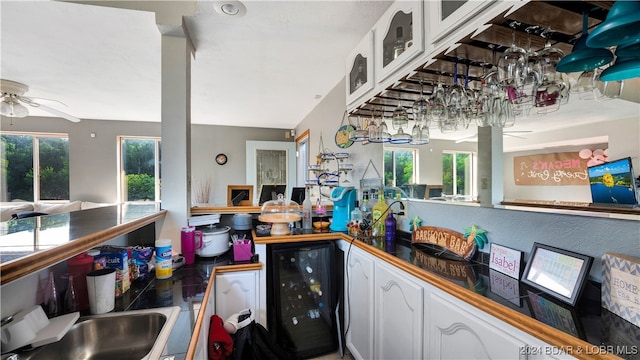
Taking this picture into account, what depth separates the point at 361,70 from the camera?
1711 mm

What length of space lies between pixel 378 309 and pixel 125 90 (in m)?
3.87

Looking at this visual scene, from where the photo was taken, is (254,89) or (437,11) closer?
Result: (437,11)

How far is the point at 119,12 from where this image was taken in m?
1.71

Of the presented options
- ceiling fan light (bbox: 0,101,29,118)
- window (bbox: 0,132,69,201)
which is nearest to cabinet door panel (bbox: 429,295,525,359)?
ceiling fan light (bbox: 0,101,29,118)

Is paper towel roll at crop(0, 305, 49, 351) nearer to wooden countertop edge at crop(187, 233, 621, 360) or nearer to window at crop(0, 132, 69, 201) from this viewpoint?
wooden countertop edge at crop(187, 233, 621, 360)

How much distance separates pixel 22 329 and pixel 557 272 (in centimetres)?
172

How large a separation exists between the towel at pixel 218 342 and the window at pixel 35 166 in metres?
5.28

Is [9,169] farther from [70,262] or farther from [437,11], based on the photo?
[437,11]

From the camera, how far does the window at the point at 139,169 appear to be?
194 inches

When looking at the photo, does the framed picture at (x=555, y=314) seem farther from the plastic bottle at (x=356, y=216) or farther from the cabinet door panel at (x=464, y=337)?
the plastic bottle at (x=356, y=216)

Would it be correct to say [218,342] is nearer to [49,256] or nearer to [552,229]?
[49,256]

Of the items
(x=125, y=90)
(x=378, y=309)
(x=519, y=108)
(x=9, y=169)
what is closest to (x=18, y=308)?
(x=378, y=309)

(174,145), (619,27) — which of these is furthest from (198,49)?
(619,27)

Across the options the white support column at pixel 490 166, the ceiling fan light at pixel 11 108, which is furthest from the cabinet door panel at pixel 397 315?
the ceiling fan light at pixel 11 108
